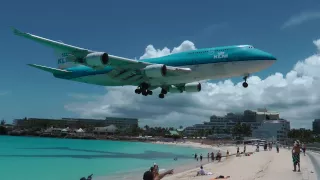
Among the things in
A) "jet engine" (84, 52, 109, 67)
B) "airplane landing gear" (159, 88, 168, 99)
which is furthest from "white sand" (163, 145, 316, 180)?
"jet engine" (84, 52, 109, 67)

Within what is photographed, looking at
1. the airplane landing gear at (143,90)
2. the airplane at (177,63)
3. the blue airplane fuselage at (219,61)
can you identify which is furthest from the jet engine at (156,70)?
the airplane landing gear at (143,90)

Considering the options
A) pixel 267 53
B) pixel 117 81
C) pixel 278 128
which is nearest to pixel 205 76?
pixel 267 53

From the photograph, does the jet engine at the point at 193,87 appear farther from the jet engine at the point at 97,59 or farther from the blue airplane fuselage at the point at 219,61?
the jet engine at the point at 97,59

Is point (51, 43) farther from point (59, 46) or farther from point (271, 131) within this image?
point (271, 131)

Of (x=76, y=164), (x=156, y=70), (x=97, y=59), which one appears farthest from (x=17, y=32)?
(x=76, y=164)

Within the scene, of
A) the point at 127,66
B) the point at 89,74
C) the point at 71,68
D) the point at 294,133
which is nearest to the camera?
the point at 127,66

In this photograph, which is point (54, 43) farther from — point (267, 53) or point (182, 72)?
point (267, 53)

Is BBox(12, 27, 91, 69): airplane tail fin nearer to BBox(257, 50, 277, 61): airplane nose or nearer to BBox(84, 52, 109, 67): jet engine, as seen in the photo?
BBox(84, 52, 109, 67): jet engine
